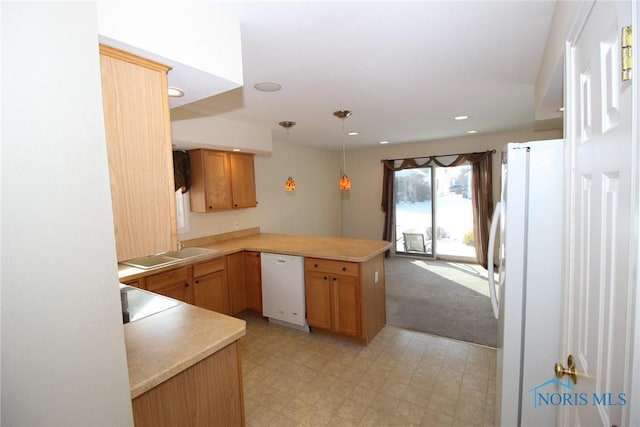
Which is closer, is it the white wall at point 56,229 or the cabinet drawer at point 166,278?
the white wall at point 56,229

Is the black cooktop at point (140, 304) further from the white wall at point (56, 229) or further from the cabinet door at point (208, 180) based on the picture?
the cabinet door at point (208, 180)

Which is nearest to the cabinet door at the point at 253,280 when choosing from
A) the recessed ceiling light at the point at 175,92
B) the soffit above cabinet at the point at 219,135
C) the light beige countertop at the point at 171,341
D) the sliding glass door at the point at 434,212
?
the soffit above cabinet at the point at 219,135

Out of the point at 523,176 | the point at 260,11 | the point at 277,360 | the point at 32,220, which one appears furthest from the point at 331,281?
the point at 32,220

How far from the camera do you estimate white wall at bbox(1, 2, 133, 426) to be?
561 mm

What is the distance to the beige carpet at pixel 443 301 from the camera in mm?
3205

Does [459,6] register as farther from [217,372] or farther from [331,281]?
[331,281]

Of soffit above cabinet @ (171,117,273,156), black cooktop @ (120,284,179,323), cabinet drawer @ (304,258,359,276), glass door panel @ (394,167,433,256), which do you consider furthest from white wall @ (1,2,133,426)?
glass door panel @ (394,167,433,256)

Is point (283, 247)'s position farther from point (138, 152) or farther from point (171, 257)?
point (138, 152)

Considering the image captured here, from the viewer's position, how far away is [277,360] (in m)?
2.74

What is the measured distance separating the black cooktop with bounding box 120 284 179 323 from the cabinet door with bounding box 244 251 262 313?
1.55 m

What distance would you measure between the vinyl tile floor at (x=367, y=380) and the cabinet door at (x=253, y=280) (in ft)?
1.36

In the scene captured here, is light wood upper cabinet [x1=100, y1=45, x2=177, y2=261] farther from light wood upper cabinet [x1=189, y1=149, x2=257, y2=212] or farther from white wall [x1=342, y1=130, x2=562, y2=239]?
white wall [x1=342, y1=130, x2=562, y2=239]

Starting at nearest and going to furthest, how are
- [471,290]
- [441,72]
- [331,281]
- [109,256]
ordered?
[109,256] → [441,72] → [331,281] → [471,290]

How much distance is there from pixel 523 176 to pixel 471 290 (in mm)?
3442
